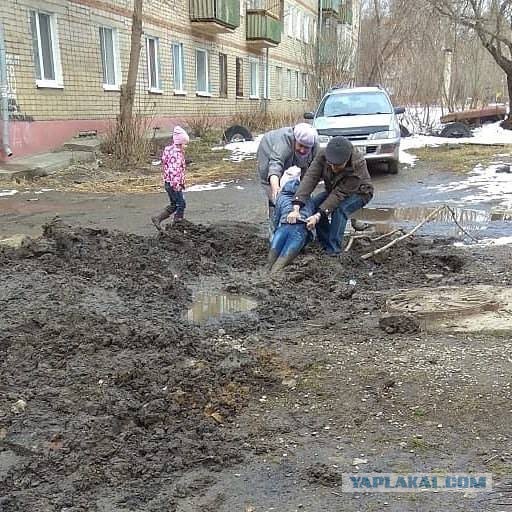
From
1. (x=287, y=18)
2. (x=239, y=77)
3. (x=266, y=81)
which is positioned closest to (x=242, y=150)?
(x=239, y=77)

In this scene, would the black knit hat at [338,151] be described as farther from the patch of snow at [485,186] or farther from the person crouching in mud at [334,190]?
the patch of snow at [485,186]

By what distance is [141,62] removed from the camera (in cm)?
1817

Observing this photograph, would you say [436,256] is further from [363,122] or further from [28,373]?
[363,122]

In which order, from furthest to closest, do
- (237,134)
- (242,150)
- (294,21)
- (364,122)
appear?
1. (294,21)
2. (237,134)
3. (242,150)
4. (364,122)

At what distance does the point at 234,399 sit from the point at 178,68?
19219 millimetres

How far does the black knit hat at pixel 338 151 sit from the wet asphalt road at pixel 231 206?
2.36 m

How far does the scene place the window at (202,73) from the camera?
22531mm

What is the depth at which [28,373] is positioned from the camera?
3.46 metres

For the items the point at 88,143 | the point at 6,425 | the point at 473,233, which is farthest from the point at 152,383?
the point at 88,143

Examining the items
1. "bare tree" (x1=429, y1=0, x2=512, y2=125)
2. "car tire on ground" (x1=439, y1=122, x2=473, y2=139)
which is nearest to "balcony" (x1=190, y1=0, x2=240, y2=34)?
"bare tree" (x1=429, y1=0, x2=512, y2=125)

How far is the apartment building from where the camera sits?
13.0 m

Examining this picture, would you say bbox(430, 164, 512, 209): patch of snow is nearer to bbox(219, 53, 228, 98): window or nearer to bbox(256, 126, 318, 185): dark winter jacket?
bbox(256, 126, 318, 185): dark winter jacket

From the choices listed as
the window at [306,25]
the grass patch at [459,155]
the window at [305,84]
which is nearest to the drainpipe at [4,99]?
the grass patch at [459,155]

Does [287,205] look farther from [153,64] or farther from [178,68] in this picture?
[178,68]
